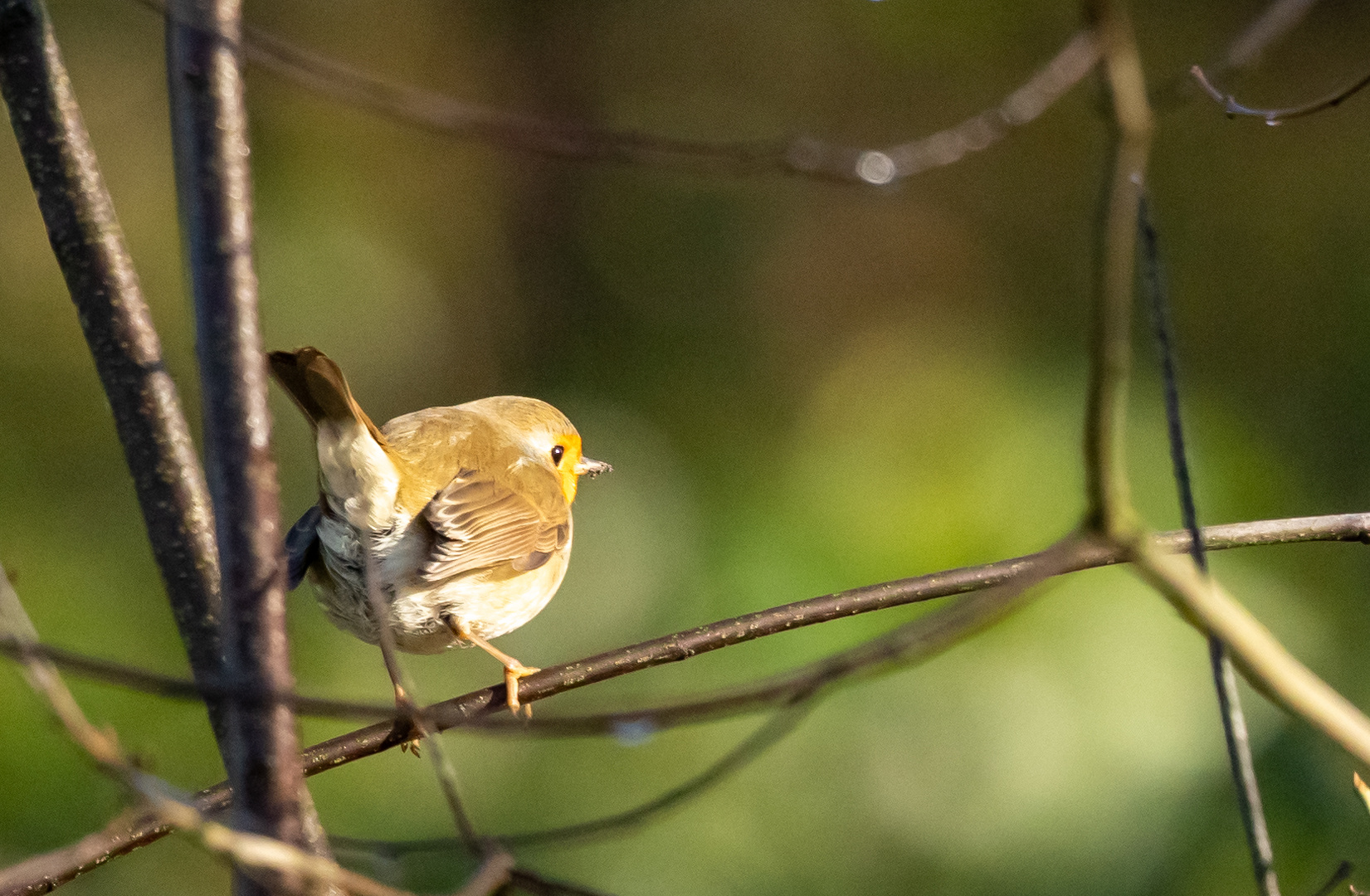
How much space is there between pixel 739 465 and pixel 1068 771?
5.20 feet

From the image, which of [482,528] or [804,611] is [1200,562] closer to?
[804,611]

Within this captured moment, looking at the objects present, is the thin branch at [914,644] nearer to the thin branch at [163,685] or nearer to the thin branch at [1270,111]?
the thin branch at [163,685]

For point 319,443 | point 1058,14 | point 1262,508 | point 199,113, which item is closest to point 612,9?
point 1058,14

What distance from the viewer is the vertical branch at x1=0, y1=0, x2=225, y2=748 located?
133 cm

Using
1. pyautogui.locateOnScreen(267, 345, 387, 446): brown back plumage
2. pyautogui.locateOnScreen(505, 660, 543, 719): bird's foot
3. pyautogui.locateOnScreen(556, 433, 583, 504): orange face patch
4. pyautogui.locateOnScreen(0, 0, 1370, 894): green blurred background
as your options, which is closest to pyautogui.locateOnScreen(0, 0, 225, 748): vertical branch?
pyautogui.locateOnScreen(267, 345, 387, 446): brown back plumage

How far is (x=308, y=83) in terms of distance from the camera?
118 centimetres

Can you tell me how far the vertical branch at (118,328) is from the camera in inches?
52.2

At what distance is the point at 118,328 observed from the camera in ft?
4.54

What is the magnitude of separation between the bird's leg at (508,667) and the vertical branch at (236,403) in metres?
0.63

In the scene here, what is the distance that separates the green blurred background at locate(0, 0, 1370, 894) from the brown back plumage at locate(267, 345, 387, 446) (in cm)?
181

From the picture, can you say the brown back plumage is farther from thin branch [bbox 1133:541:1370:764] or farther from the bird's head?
thin branch [bbox 1133:541:1370:764]

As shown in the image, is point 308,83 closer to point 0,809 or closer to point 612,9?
point 0,809

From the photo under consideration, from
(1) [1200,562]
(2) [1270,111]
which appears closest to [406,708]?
(1) [1200,562]

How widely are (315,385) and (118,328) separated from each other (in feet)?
1.40
